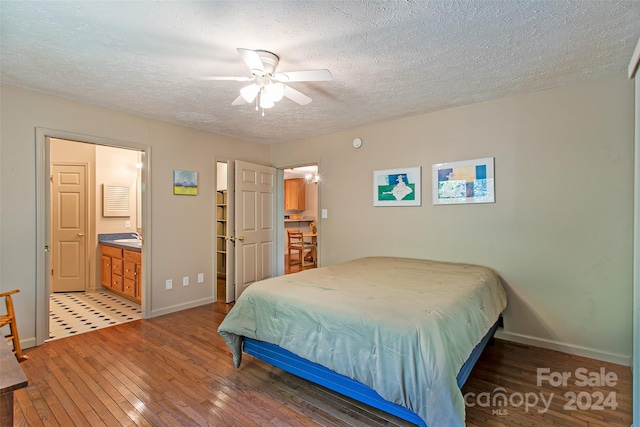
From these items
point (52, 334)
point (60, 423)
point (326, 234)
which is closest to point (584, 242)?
point (326, 234)

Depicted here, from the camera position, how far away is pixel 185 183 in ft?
12.9

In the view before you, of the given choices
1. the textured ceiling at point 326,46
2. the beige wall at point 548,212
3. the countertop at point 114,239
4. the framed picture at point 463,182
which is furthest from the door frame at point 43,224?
the framed picture at point 463,182

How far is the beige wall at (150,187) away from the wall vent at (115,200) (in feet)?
6.26

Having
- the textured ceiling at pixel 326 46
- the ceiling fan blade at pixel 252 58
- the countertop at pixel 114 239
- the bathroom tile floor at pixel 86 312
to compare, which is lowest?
the bathroom tile floor at pixel 86 312

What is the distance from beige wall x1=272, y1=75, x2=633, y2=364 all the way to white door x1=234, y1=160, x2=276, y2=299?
81.1 inches

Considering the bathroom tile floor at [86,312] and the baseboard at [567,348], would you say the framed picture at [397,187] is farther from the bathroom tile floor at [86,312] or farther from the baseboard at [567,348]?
the bathroom tile floor at [86,312]

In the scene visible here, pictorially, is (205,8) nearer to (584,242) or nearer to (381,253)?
(381,253)

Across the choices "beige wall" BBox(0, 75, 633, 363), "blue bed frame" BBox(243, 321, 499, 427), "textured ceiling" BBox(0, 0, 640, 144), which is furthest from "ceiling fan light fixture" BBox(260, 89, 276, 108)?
"beige wall" BBox(0, 75, 633, 363)

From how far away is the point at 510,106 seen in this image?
2.96 m

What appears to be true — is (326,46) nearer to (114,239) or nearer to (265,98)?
(265,98)

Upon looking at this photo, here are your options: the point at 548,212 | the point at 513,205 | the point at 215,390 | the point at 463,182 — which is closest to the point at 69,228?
the point at 215,390

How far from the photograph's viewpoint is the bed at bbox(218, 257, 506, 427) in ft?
4.97

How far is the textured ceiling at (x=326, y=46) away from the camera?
5.59 ft

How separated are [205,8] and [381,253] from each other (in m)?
3.05
